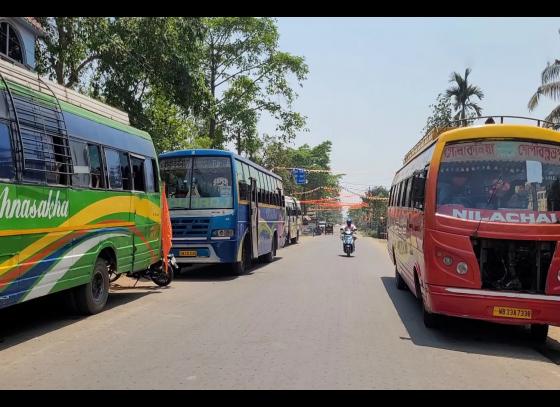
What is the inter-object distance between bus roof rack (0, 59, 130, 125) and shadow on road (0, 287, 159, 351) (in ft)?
9.69

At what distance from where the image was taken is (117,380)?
5.07 m

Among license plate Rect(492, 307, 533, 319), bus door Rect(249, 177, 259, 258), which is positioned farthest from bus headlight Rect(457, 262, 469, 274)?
bus door Rect(249, 177, 259, 258)

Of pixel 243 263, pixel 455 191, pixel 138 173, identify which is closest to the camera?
pixel 455 191

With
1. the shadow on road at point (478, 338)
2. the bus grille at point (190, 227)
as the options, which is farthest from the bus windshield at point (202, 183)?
the shadow on road at point (478, 338)

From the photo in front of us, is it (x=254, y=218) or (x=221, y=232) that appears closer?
(x=221, y=232)

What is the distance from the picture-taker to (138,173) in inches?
410

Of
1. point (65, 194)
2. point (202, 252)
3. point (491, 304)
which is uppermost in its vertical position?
point (65, 194)

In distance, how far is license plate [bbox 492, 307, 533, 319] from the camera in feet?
22.0

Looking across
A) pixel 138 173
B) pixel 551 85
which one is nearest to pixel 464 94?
pixel 551 85

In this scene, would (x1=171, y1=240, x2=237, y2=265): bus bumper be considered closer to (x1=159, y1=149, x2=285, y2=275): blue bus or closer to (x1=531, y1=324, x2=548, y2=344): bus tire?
(x1=159, y1=149, x2=285, y2=275): blue bus

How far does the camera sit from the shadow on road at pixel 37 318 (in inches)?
279

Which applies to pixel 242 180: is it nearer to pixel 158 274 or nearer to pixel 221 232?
pixel 221 232

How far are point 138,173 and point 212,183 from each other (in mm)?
3355

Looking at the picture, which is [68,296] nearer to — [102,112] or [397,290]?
[102,112]
